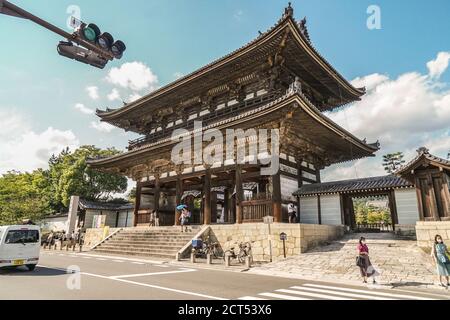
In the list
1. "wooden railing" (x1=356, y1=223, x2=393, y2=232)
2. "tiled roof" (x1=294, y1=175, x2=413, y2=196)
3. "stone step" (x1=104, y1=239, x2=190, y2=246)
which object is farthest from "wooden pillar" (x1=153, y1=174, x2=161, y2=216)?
"wooden railing" (x1=356, y1=223, x2=393, y2=232)

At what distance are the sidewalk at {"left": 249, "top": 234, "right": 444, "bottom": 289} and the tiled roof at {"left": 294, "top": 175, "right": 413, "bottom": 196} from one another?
2.84m

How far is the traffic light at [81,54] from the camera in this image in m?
3.53

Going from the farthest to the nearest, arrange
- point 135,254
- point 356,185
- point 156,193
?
point 156,193 → point 135,254 → point 356,185

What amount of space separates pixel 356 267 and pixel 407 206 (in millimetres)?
6942

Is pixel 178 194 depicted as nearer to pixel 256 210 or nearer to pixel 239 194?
pixel 239 194

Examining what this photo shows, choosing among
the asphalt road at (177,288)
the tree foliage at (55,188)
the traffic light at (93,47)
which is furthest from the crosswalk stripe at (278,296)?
the tree foliage at (55,188)

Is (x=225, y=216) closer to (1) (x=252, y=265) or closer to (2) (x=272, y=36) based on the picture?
(1) (x=252, y=265)

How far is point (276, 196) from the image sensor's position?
15.3 metres

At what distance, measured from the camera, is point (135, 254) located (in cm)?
1725

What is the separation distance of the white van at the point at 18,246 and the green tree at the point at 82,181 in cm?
3129

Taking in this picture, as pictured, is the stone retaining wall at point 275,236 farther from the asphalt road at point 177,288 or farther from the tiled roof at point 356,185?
the asphalt road at point 177,288

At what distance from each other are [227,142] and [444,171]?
10.9 metres

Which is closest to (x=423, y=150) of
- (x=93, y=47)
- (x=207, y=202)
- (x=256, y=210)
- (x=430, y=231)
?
(x=430, y=231)
